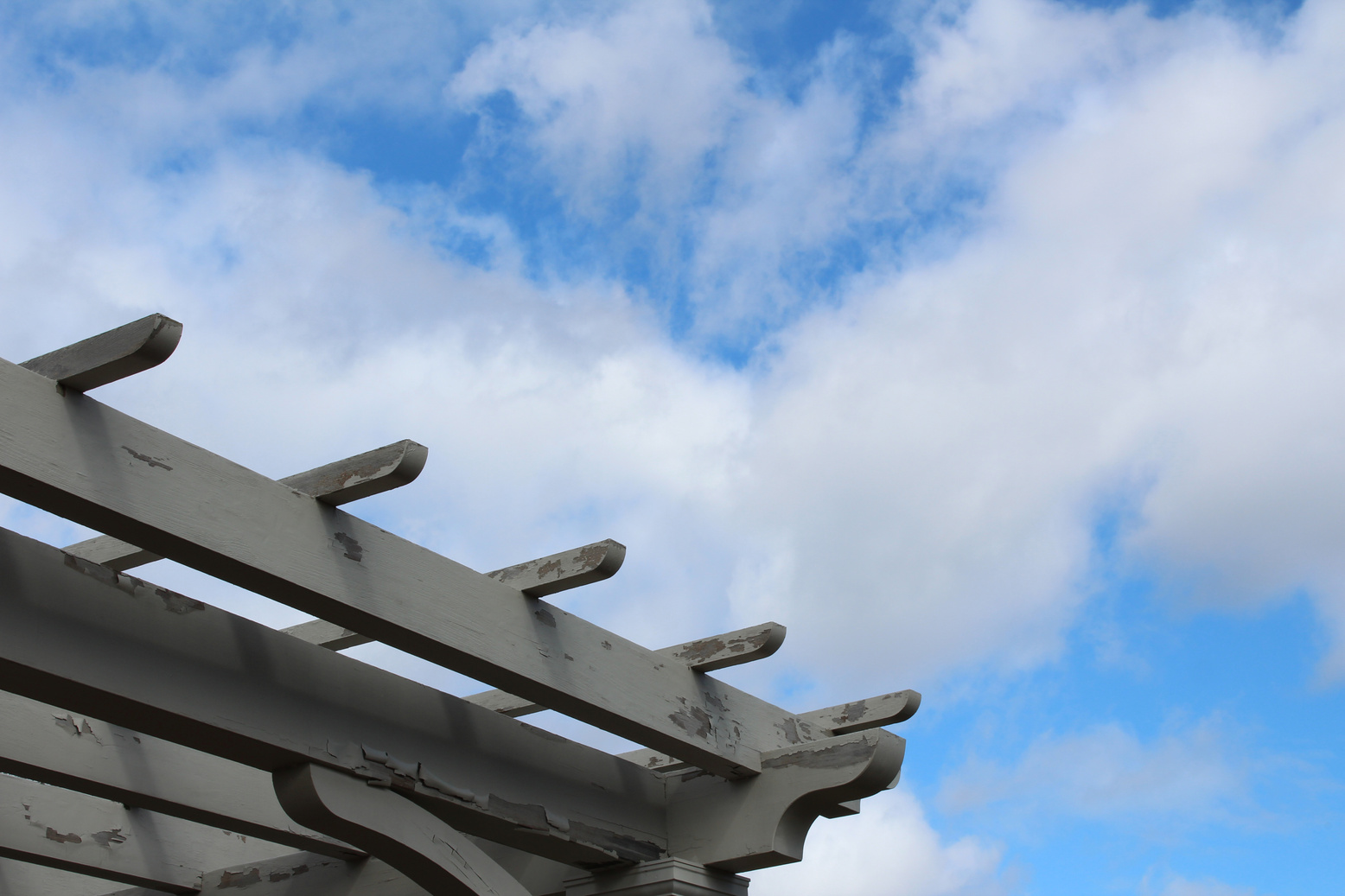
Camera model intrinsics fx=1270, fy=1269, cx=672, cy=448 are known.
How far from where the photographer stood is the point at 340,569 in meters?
3.14

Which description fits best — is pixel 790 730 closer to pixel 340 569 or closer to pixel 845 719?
pixel 845 719

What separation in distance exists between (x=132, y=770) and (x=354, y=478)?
1641 millimetres

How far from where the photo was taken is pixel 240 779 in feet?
14.1

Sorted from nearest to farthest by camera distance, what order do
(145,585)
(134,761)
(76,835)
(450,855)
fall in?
(145,585) → (450,855) → (134,761) → (76,835)

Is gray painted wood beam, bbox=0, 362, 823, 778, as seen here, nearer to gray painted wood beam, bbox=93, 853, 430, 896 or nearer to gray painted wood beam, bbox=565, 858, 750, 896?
gray painted wood beam, bbox=565, 858, 750, 896

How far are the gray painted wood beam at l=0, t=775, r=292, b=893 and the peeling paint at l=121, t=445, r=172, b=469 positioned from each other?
247cm

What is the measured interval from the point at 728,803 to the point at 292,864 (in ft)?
5.79

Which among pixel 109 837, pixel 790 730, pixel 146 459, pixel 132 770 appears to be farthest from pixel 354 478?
pixel 109 837

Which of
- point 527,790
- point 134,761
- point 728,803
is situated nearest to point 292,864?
point 134,761

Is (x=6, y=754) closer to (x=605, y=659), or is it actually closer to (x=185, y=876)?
(x=185, y=876)

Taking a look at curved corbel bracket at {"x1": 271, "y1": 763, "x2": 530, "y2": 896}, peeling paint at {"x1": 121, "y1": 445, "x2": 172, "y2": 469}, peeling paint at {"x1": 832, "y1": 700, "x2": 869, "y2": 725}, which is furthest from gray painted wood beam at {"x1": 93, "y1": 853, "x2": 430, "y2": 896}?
peeling paint at {"x1": 121, "y1": 445, "x2": 172, "y2": 469}

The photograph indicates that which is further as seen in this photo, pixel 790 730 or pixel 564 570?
pixel 790 730

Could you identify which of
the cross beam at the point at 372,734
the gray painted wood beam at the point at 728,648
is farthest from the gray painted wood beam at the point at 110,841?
the gray painted wood beam at the point at 728,648

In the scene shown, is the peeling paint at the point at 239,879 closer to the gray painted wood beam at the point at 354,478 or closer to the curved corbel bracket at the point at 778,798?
the curved corbel bracket at the point at 778,798
